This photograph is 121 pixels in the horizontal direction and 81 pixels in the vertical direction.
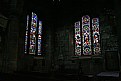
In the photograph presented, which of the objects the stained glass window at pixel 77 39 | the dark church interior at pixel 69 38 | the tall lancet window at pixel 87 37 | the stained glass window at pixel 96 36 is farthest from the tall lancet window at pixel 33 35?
the stained glass window at pixel 96 36

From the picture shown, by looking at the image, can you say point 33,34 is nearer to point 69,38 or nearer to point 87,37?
point 69,38

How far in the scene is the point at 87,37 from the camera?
12906 millimetres

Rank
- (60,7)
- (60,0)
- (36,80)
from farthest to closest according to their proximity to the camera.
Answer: (60,7) → (60,0) → (36,80)

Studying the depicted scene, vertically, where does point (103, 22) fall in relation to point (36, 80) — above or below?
above

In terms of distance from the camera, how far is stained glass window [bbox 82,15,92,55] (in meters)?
12.7

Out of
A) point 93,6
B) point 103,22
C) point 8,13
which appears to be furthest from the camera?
point 93,6

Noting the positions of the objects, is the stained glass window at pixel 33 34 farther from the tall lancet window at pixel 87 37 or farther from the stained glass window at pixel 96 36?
the stained glass window at pixel 96 36

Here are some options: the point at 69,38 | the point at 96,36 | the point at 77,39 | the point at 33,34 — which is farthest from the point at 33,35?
the point at 96,36

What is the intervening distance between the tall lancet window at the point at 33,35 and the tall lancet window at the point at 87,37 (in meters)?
3.53

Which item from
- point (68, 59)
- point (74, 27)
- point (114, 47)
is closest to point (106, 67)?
point (114, 47)

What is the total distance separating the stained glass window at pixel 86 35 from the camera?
12742mm

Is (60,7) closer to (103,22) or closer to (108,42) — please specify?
(103,22)

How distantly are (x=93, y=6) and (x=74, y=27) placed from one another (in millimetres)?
2547

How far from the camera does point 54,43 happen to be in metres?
14.4
